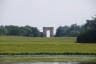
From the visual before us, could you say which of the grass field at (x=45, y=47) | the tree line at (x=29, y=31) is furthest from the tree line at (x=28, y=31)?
the grass field at (x=45, y=47)

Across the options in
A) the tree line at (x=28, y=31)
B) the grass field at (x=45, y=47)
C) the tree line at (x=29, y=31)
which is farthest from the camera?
the tree line at (x=28, y=31)

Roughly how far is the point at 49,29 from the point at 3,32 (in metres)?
35.3

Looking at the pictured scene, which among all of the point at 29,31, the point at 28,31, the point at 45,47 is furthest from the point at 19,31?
Answer: the point at 45,47

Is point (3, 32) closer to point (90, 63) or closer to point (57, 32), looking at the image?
point (57, 32)

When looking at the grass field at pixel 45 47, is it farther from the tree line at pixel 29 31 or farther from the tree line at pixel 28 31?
the tree line at pixel 28 31

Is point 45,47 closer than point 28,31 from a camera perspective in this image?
Yes

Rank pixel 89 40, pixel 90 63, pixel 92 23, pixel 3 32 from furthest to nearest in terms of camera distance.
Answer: pixel 3 32 < pixel 92 23 < pixel 89 40 < pixel 90 63

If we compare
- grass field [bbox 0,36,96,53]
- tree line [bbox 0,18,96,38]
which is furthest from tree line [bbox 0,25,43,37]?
grass field [bbox 0,36,96,53]

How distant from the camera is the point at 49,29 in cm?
17775

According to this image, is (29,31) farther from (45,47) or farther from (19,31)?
(45,47)

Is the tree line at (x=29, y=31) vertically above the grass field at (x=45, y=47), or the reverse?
the tree line at (x=29, y=31)

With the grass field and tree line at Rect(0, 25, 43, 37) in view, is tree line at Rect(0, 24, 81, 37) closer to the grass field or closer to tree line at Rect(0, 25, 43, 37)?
tree line at Rect(0, 25, 43, 37)

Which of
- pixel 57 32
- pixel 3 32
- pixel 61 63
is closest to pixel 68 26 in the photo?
pixel 57 32

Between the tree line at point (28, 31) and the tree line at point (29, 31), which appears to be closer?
the tree line at point (29, 31)
